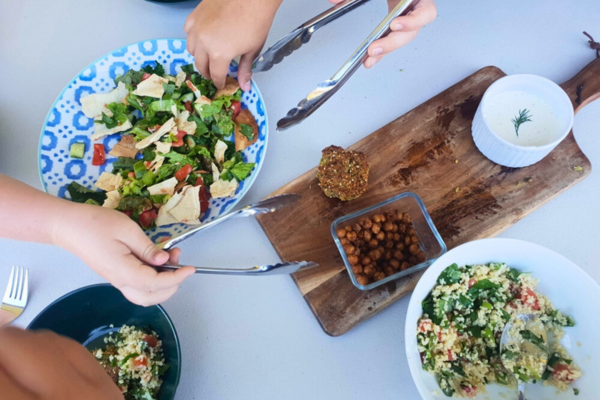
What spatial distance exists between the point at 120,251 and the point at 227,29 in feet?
1.77

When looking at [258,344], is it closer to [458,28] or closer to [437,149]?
[437,149]

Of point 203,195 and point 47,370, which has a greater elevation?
point 47,370

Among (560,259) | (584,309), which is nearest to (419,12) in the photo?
(560,259)

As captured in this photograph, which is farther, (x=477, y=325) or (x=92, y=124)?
(x=92, y=124)

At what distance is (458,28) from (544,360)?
0.93 meters

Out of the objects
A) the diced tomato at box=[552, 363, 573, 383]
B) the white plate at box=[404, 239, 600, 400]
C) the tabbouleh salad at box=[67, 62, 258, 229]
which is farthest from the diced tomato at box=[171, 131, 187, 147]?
the diced tomato at box=[552, 363, 573, 383]

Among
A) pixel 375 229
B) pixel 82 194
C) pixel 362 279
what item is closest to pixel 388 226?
pixel 375 229

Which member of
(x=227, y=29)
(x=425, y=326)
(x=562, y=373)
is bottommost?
(x=562, y=373)

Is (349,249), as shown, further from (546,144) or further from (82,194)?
(82,194)

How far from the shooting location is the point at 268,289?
1.02m

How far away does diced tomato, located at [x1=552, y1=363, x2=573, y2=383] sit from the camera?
855 millimetres

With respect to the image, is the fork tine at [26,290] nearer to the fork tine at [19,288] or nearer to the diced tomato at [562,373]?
the fork tine at [19,288]

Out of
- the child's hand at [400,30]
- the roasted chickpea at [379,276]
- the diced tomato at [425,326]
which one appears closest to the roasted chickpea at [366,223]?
the roasted chickpea at [379,276]

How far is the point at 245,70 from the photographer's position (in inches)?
41.8
